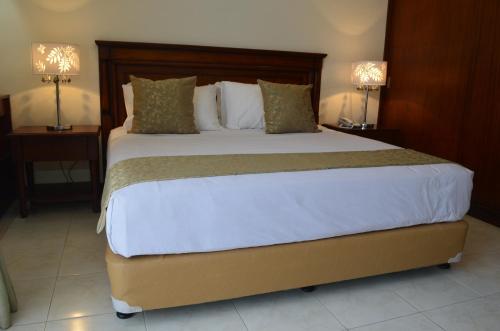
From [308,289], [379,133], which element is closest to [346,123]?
[379,133]

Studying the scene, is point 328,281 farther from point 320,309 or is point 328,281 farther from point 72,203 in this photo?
point 72,203

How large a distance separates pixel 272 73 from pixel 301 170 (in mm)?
2023

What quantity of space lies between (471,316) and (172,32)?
2.94m

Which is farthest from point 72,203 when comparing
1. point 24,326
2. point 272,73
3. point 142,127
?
point 272,73

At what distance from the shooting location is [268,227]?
184 centimetres

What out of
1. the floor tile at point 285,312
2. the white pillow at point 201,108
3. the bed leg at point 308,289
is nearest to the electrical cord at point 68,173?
the white pillow at point 201,108

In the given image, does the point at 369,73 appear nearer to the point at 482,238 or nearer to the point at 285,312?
the point at 482,238

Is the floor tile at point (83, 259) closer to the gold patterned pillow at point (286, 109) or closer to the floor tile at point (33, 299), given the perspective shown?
the floor tile at point (33, 299)

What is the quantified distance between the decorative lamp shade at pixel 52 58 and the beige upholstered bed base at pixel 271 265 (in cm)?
173

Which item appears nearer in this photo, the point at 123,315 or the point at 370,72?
the point at 123,315

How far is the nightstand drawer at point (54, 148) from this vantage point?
285 cm

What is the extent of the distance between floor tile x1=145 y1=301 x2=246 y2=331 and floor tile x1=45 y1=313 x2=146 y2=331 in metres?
0.05

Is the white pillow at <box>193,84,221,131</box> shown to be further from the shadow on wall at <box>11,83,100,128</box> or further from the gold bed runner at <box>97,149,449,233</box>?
the gold bed runner at <box>97,149,449,233</box>

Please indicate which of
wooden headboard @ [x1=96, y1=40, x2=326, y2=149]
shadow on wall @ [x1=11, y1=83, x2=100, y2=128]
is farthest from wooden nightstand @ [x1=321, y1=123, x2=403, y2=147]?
shadow on wall @ [x1=11, y1=83, x2=100, y2=128]
